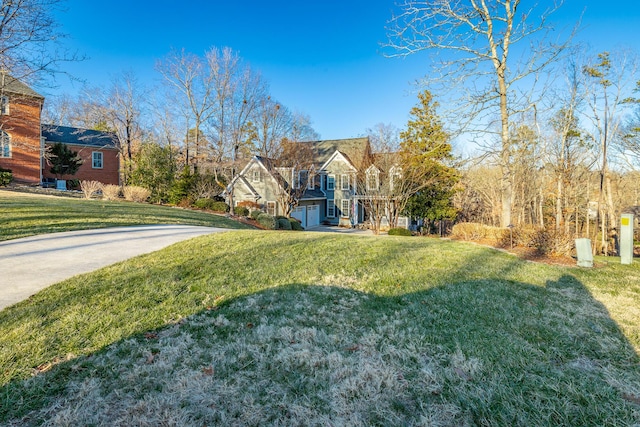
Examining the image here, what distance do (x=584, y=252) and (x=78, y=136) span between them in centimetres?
3582

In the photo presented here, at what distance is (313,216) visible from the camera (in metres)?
25.7

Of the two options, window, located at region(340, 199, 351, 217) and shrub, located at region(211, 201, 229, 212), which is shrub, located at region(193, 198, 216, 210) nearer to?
shrub, located at region(211, 201, 229, 212)

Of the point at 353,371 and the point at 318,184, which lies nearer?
the point at 353,371

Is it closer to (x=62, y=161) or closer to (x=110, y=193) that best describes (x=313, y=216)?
(x=110, y=193)

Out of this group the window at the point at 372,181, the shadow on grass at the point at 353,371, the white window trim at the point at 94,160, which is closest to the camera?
the shadow on grass at the point at 353,371

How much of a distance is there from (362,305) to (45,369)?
10.4 feet

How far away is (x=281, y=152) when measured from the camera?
2238cm

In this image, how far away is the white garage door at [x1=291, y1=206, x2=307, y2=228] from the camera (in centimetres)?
2322

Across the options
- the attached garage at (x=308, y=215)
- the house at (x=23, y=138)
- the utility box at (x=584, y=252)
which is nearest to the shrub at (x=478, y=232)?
the utility box at (x=584, y=252)

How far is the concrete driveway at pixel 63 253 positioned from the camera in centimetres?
436

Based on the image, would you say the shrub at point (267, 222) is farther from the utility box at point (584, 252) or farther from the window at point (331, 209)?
the utility box at point (584, 252)

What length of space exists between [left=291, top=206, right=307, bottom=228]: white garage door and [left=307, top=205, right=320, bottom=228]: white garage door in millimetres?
599

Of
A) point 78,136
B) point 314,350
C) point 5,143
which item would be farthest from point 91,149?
point 314,350

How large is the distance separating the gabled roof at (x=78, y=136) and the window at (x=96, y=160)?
0.72m
